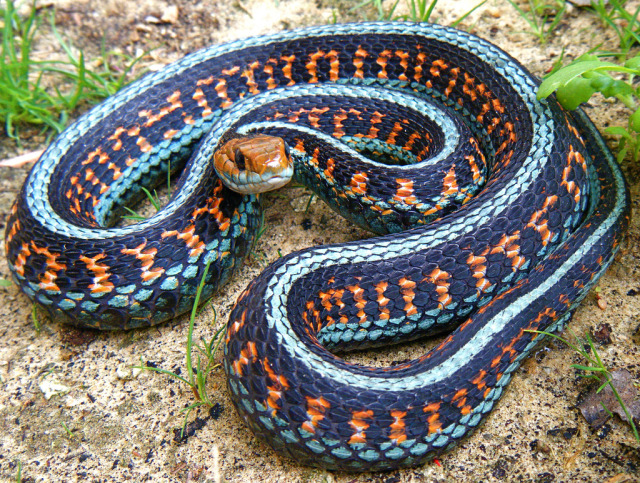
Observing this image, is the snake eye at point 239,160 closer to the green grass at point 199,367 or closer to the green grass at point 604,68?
the green grass at point 199,367

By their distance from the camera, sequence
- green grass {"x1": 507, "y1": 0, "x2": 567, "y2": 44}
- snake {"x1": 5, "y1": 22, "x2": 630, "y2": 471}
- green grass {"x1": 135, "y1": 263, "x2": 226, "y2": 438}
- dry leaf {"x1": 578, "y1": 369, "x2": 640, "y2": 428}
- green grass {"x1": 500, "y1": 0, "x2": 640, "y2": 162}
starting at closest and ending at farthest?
snake {"x1": 5, "y1": 22, "x2": 630, "y2": 471} < dry leaf {"x1": 578, "y1": 369, "x2": 640, "y2": 428} < green grass {"x1": 135, "y1": 263, "x2": 226, "y2": 438} < green grass {"x1": 500, "y1": 0, "x2": 640, "y2": 162} < green grass {"x1": 507, "y1": 0, "x2": 567, "y2": 44}

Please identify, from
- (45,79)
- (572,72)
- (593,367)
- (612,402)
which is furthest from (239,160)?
(45,79)

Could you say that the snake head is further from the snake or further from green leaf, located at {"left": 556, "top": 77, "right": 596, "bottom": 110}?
green leaf, located at {"left": 556, "top": 77, "right": 596, "bottom": 110}

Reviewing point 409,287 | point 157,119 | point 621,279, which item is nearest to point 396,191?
point 409,287

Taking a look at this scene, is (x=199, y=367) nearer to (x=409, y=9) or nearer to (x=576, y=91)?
(x=576, y=91)

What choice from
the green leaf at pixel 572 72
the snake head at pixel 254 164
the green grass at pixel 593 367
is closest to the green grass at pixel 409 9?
the green leaf at pixel 572 72

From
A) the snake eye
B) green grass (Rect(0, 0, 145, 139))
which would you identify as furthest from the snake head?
green grass (Rect(0, 0, 145, 139))
